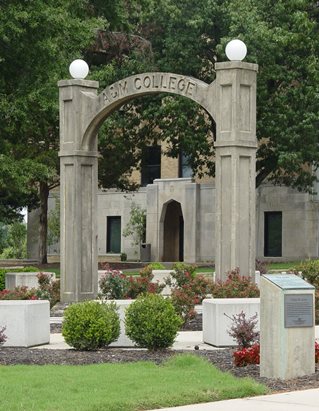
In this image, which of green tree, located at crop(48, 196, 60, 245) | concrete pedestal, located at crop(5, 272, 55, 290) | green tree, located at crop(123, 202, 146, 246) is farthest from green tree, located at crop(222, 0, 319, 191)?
green tree, located at crop(48, 196, 60, 245)

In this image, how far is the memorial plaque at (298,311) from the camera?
1358 centimetres

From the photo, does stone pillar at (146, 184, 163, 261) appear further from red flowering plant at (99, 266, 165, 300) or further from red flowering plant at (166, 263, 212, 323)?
red flowering plant at (99, 266, 165, 300)

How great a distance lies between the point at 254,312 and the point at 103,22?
20282mm

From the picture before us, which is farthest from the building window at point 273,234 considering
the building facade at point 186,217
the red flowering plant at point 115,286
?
the red flowering plant at point 115,286

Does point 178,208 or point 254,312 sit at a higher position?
point 178,208

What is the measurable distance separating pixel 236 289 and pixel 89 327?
16.7 feet

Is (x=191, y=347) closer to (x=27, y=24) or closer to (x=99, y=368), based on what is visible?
(x=99, y=368)

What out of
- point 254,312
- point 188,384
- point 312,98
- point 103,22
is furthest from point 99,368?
point 312,98

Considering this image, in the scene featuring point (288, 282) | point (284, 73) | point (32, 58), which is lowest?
point (288, 282)

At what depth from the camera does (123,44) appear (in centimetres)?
4516

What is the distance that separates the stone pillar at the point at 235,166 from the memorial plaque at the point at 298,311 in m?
9.26

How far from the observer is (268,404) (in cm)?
1145

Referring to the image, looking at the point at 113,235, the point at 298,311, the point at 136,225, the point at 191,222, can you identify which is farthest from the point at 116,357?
the point at 113,235

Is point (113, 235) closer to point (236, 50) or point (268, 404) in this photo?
point (236, 50)
